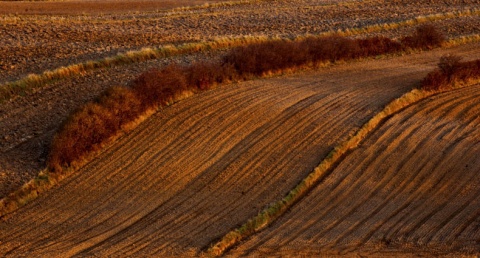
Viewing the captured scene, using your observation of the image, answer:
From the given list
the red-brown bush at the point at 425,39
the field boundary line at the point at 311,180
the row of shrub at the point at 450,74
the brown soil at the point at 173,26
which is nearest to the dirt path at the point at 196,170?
the field boundary line at the point at 311,180

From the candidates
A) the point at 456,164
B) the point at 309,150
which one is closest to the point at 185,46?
the point at 309,150

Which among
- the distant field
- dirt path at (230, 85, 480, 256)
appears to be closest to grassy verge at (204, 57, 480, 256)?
dirt path at (230, 85, 480, 256)

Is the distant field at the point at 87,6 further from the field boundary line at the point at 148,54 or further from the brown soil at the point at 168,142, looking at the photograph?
the field boundary line at the point at 148,54

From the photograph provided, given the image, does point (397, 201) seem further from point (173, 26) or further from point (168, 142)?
point (173, 26)

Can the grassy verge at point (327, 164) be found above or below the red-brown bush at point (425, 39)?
below

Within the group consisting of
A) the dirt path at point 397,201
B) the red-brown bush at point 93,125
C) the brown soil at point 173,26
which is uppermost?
the brown soil at point 173,26

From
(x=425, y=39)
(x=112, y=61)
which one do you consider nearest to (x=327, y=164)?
(x=112, y=61)
